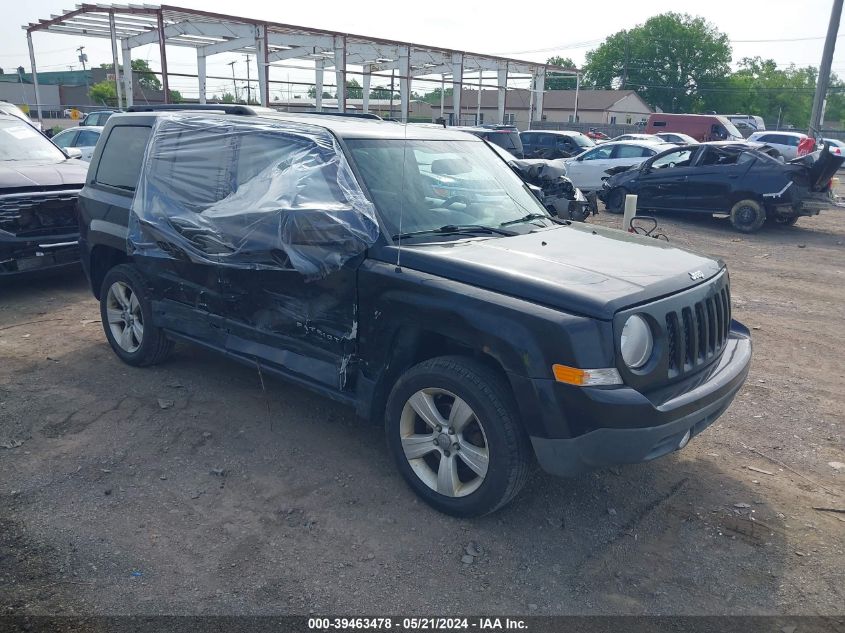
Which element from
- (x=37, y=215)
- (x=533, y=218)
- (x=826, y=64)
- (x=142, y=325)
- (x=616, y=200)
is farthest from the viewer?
(x=826, y=64)

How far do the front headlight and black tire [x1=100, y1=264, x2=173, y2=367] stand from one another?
12.1 feet

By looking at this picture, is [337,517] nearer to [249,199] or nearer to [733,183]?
[249,199]

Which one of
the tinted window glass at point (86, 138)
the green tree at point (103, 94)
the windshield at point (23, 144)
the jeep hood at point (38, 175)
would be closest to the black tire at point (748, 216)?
the jeep hood at point (38, 175)

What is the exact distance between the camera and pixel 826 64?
20547mm

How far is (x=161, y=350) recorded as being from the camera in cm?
549

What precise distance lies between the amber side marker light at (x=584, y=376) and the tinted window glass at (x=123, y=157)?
12.5 ft

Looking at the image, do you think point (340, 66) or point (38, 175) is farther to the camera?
point (340, 66)

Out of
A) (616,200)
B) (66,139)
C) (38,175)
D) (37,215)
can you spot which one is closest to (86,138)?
(66,139)

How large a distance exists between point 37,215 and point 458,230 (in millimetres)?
5574

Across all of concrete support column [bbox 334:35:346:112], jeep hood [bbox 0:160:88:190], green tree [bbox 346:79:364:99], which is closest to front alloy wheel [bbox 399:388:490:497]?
jeep hood [bbox 0:160:88:190]

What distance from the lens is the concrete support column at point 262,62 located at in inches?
861

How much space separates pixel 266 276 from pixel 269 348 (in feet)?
1.55

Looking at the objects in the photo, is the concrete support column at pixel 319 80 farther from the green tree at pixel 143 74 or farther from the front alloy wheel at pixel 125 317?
the front alloy wheel at pixel 125 317

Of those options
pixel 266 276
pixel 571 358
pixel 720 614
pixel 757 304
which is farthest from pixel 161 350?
pixel 757 304
